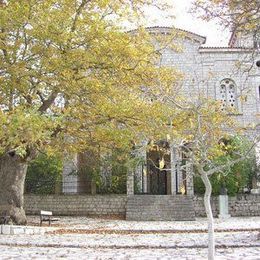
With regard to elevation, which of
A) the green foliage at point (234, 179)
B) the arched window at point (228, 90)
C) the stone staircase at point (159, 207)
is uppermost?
the arched window at point (228, 90)

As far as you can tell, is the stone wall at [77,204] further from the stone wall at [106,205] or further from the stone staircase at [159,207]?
the stone staircase at [159,207]

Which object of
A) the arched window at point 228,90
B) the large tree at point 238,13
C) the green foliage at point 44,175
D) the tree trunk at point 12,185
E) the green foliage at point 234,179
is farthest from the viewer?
the arched window at point 228,90

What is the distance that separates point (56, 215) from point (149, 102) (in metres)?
10.7

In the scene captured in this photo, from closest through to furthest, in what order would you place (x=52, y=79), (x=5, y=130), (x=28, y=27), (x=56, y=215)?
(x=5, y=130) < (x=28, y=27) < (x=52, y=79) < (x=56, y=215)

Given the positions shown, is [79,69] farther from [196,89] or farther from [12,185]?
[196,89]

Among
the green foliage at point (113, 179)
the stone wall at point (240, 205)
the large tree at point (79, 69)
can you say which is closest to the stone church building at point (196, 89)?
the green foliage at point (113, 179)

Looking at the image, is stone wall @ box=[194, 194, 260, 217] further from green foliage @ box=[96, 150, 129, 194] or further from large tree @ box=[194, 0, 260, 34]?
large tree @ box=[194, 0, 260, 34]

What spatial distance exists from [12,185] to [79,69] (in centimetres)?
554

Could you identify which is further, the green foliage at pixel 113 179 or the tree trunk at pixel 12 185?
the green foliage at pixel 113 179

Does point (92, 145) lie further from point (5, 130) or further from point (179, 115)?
point (5, 130)

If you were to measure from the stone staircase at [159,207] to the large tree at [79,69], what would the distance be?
6.48m

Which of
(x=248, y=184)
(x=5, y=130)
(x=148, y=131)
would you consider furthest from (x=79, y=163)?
(x=5, y=130)

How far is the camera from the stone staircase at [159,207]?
67.9 feet

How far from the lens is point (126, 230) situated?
603 inches
